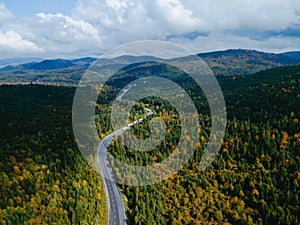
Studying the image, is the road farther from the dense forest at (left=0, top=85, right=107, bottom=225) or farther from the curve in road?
the dense forest at (left=0, top=85, right=107, bottom=225)

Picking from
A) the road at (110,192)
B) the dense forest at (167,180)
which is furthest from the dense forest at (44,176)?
the road at (110,192)

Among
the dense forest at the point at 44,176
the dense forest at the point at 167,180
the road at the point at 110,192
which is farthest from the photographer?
the road at the point at 110,192

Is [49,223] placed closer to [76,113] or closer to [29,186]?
[29,186]

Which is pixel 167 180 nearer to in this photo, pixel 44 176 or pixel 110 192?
pixel 110 192

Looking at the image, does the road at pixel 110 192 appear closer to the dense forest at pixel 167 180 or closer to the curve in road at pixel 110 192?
the curve in road at pixel 110 192

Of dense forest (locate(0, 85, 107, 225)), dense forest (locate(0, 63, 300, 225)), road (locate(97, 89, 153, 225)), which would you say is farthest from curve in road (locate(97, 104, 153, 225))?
dense forest (locate(0, 85, 107, 225))

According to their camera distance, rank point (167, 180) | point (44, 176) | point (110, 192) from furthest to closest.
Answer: point (167, 180) → point (110, 192) → point (44, 176)

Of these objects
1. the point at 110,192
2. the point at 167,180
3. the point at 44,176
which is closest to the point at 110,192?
the point at 110,192

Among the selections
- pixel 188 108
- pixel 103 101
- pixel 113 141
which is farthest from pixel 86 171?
pixel 103 101
